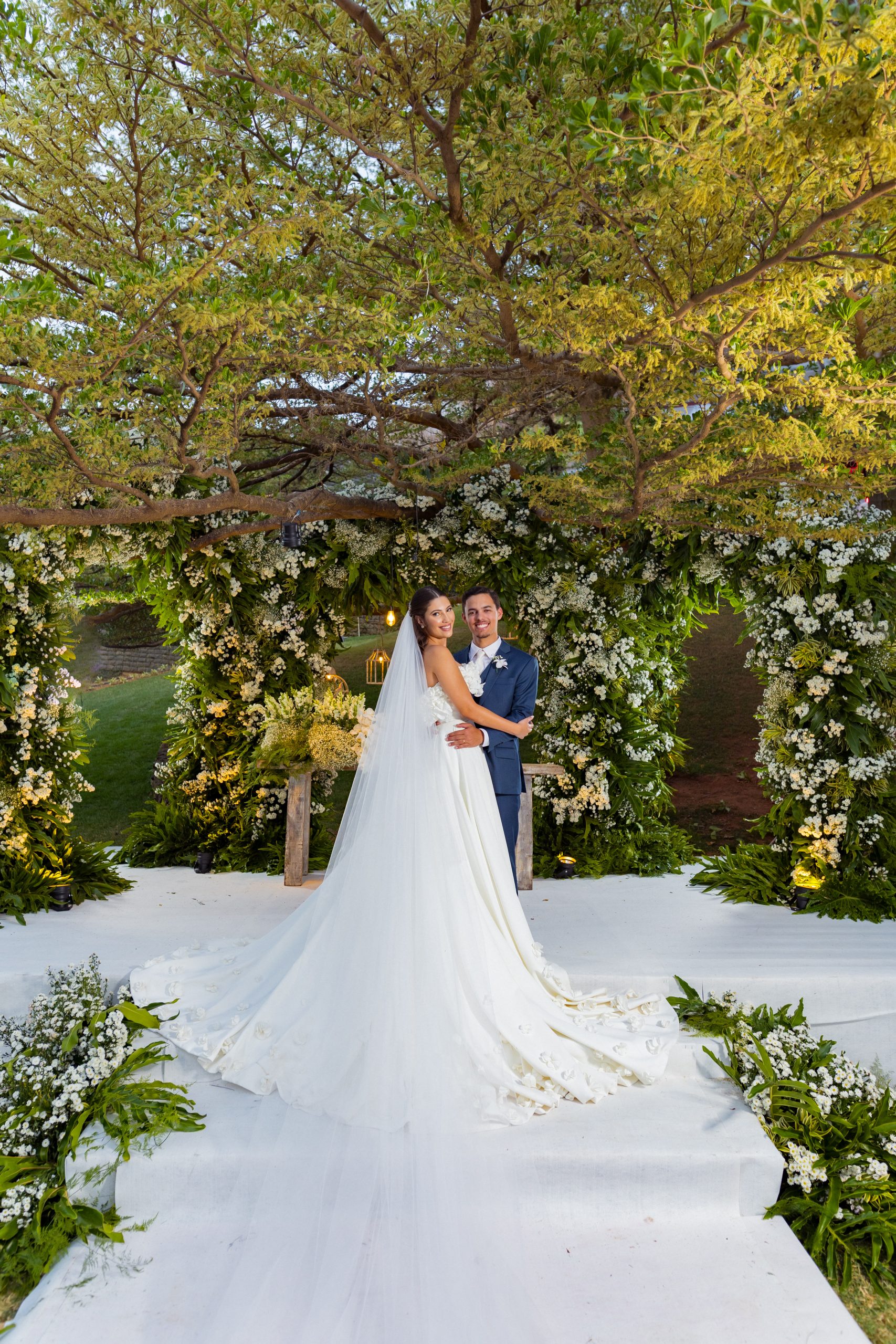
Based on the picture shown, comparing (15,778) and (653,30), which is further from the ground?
(653,30)

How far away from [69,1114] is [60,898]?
2.89 metres

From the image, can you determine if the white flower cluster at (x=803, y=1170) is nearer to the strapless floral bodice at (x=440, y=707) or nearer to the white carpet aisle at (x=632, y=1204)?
the white carpet aisle at (x=632, y=1204)

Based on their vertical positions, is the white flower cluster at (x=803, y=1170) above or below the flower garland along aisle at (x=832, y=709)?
below

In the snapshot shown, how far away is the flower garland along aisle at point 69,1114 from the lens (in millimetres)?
3373

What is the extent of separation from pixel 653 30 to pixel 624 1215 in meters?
4.58

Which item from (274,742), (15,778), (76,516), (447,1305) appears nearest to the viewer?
(447,1305)

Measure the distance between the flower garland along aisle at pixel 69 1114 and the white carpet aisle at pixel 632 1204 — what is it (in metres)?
0.11

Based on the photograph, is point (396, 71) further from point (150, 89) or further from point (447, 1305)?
point (447, 1305)

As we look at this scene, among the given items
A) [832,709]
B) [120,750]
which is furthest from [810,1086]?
[120,750]

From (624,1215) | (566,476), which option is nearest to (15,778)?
(566,476)

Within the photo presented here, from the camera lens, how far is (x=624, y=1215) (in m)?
3.43

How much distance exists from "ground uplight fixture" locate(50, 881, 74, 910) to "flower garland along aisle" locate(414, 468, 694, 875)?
3.72 metres

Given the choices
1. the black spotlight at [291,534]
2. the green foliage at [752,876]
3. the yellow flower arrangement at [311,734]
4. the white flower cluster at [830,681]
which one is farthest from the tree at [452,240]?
the green foliage at [752,876]

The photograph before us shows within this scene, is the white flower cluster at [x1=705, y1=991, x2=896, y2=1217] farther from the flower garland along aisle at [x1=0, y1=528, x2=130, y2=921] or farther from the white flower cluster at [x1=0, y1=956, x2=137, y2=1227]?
the flower garland along aisle at [x1=0, y1=528, x2=130, y2=921]
